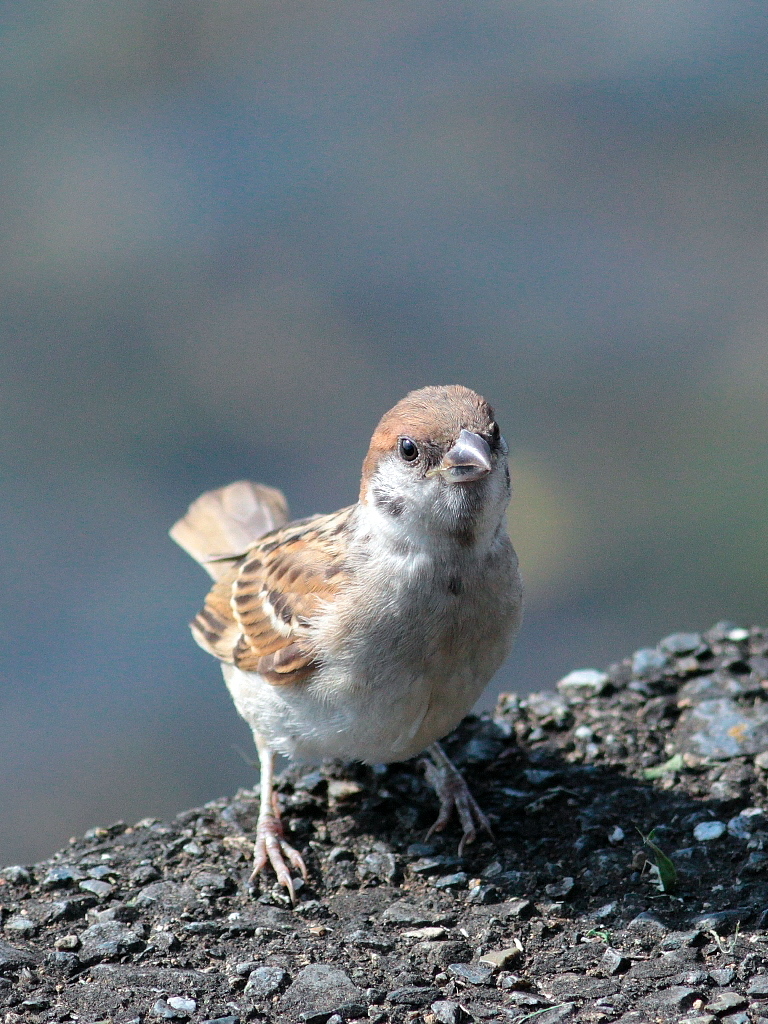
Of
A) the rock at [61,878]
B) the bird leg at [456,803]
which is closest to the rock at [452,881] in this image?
the bird leg at [456,803]

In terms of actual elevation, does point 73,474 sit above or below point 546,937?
above

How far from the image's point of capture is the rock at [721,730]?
436 cm

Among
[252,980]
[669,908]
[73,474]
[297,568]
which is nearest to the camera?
[252,980]

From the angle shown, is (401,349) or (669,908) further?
(401,349)

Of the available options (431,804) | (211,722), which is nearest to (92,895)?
(431,804)

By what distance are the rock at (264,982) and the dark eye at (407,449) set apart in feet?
4.69

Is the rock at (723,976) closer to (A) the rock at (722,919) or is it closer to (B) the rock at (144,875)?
(A) the rock at (722,919)

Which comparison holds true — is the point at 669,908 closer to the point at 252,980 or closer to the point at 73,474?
the point at 252,980

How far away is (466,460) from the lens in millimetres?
3400

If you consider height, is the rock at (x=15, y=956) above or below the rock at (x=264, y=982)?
above

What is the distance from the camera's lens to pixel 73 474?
7969 millimetres

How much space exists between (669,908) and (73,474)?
17.4ft

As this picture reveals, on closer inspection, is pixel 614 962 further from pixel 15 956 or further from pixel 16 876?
pixel 16 876

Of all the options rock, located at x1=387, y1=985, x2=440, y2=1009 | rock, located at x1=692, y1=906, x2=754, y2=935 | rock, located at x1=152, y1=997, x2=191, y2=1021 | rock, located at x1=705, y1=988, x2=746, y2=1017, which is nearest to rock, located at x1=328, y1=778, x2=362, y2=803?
rock, located at x1=387, y1=985, x2=440, y2=1009
